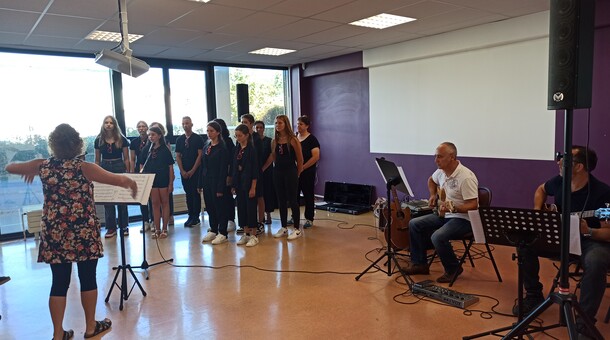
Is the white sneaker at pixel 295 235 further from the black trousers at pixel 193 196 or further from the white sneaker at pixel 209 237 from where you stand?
the black trousers at pixel 193 196

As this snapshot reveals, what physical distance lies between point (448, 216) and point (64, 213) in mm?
3007

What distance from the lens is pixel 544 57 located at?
16.5 ft

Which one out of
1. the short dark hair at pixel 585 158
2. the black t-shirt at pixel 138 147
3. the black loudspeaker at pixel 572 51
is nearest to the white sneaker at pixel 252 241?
the black t-shirt at pixel 138 147

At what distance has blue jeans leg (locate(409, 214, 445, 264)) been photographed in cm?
404

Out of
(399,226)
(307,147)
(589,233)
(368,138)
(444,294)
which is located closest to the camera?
(589,233)

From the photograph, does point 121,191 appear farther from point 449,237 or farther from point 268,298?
point 449,237

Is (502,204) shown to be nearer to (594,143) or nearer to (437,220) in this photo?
(594,143)

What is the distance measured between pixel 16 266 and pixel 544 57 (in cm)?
615

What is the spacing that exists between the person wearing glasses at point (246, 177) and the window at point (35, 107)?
2293mm

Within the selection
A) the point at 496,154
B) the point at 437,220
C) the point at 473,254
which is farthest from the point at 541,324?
the point at 496,154

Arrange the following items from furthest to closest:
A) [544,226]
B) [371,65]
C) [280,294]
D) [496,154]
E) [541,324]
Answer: [371,65] → [496,154] → [280,294] → [541,324] → [544,226]

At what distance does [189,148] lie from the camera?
6.05 metres

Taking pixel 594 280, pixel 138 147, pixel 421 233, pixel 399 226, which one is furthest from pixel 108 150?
Result: pixel 594 280

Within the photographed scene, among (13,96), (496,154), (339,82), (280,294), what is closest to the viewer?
(280,294)
